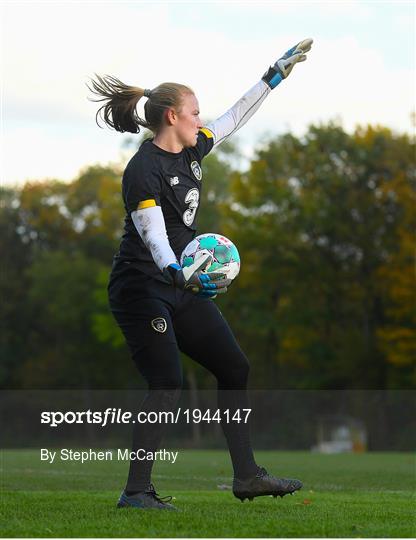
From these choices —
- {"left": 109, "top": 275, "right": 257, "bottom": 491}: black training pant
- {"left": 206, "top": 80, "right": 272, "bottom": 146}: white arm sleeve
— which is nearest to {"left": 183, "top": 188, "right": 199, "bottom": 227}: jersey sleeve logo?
{"left": 109, "top": 275, "right": 257, "bottom": 491}: black training pant

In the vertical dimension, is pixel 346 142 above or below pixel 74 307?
above

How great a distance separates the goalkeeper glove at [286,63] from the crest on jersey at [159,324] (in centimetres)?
213

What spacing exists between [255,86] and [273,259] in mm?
37873

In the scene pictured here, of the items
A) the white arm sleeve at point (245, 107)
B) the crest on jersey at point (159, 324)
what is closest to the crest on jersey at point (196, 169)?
the white arm sleeve at point (245, 107)

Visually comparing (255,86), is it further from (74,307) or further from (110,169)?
(110,169)

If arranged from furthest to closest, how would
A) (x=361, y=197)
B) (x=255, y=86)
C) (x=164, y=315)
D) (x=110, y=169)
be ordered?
(x=110, y=169)
(x=361, y=197)
(x=255, y=86)
(x=164, y=315)

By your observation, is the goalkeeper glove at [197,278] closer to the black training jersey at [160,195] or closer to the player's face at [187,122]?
the black training jersey at [160,195]

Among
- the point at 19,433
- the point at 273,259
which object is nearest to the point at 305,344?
the point at 273,259

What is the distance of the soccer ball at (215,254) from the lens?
21.6 feet

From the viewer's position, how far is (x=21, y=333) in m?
58.4

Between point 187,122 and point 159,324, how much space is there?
1.33 m

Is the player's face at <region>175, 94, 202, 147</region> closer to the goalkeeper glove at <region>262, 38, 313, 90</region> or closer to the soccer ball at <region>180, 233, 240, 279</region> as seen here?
the soccer ball at <region>180, 233, 240, 279</region>

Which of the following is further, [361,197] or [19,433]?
[361,197]

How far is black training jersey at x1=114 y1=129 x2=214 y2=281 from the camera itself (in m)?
6.88
